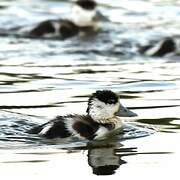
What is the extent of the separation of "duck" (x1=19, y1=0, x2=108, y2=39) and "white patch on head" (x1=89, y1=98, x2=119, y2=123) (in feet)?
21.6

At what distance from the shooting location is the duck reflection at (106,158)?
7441mm

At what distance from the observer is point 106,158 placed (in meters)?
7.81

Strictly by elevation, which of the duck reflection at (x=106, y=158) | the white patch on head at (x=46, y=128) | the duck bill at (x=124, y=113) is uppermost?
the duck bill at (x=124, y=113)

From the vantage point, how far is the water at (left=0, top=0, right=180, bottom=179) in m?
7.57

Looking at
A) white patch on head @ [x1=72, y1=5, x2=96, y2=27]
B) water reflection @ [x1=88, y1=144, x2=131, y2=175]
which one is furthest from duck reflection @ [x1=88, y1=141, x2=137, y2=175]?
white patch on head @ [x1=72, y1=5, x2=96, y2=27]

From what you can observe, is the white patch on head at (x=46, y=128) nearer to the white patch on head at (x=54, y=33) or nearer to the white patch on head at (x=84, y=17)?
the white patch on head at (x=54, y=33)

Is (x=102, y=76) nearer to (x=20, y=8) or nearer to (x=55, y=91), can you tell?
(x=55, y=91)

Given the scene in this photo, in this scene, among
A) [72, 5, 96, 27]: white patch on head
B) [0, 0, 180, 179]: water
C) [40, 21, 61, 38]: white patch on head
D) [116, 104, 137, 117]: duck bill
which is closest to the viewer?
[0, 0, 180, 179]: water

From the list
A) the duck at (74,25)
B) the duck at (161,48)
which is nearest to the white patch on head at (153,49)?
the duck at (161,48)

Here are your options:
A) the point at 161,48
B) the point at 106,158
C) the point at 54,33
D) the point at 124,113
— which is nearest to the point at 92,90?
the point at 124,113

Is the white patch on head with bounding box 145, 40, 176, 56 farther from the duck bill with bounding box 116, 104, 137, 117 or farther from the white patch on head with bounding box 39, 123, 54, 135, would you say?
the white patch on head with bounding box 39, 123, 54, 135

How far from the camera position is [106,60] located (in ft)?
43.4

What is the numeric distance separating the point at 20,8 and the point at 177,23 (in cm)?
316

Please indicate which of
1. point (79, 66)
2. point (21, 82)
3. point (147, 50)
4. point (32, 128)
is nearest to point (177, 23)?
point (147, 50)
